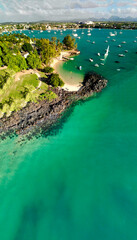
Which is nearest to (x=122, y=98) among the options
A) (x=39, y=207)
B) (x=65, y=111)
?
(x=65, y=111)

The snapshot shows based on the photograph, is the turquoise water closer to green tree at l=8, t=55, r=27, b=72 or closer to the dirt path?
the dirt path

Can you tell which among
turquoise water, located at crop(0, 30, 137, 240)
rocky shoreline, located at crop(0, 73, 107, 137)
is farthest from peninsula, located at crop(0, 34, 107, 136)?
turquoise water, located at crop(0, 30, 137, 240)

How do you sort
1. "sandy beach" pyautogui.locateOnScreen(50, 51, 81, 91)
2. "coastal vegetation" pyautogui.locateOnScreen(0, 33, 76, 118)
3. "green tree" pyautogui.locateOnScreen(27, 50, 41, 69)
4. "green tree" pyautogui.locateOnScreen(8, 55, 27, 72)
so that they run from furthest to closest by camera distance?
"green tree" pyautogui.locateOnScreen(27, 50, 41, 69) → "green tree" pyautogui.locateOnScreen(8, 55, 27, 72) → "sandy beach" pyautogui.locateOnScreen(50, 51, 81, 91) → "coastal vegetation" pyautogui.locateOnScreen(0, 33, 76, 118)

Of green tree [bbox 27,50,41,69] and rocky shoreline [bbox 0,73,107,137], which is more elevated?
green tree [bbox 27,50,41,69]

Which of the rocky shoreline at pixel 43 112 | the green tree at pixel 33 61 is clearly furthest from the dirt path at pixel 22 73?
the rocky shoreline at pixel 43 112

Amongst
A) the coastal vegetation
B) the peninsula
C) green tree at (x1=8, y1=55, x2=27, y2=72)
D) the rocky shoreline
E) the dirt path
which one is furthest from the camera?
green tree at (x1=8, y1=55, x2=27, y2=72)

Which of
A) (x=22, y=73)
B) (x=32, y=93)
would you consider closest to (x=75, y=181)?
(x=32, y=93)

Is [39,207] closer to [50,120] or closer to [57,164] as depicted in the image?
[57,164]
